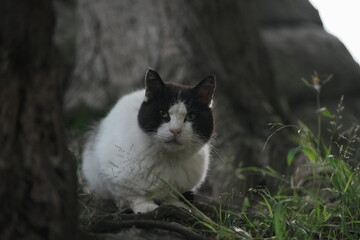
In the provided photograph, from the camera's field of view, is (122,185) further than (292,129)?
No

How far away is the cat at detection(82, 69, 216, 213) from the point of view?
10.2 feet

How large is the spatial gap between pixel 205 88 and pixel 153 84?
317 millimetres

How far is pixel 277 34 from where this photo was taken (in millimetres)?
8945

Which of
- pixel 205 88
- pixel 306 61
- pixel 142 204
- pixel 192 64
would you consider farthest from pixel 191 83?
pixel 306 61

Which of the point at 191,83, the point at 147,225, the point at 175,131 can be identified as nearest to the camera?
the point at 147,225

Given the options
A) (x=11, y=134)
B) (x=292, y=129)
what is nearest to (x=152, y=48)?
(x=292, y=129)

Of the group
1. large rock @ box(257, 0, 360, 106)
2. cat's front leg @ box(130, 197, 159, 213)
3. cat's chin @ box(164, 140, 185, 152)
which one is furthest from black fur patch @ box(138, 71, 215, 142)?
large rock @ box(257, 0, 360, 106)

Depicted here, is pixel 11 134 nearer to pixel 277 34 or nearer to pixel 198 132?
pixel 198 132

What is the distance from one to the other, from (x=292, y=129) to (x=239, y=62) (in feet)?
2.80

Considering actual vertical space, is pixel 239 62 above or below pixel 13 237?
Answer: below

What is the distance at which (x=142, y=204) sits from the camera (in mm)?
3064

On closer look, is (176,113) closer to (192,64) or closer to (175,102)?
(175,102)

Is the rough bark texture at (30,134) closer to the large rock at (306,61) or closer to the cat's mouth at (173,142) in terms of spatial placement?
the cat's mouth at (173,142)

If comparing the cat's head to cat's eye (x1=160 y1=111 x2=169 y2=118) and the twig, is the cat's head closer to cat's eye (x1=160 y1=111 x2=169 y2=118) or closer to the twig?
cat's eye (x1=160 y1=111 x2=169 y2=118)
